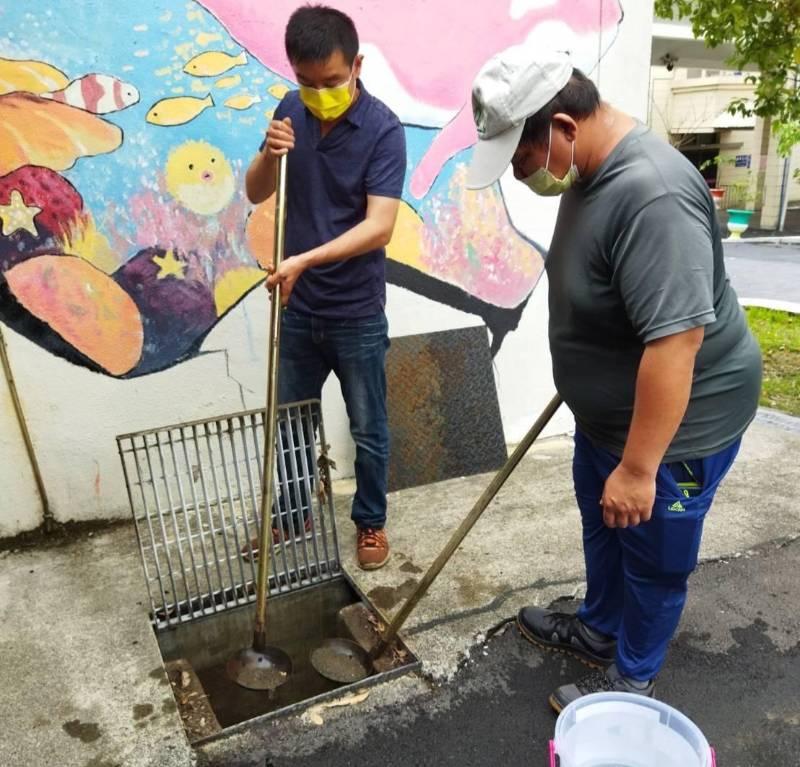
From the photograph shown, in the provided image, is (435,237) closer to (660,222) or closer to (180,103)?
(180,103)

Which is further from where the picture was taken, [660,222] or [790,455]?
[790,455]

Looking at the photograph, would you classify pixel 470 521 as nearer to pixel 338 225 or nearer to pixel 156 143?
pixel 338 225

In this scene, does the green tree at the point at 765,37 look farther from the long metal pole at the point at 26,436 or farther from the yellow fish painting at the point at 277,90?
the long metal pole at the point at 26,436

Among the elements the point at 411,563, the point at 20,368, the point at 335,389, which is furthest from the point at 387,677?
the point at 20,368

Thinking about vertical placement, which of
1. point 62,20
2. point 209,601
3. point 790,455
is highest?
point 62,20

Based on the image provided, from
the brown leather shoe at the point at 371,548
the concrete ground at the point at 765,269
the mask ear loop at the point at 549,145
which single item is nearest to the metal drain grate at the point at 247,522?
the brown leather shoe at the point at 371,548

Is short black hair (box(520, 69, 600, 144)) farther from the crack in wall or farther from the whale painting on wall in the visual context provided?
the crack in wall

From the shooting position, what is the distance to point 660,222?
4.99 feet

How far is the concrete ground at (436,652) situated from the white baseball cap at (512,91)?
1601 mm

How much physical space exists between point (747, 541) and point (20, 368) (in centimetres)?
325

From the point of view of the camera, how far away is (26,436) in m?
3.06

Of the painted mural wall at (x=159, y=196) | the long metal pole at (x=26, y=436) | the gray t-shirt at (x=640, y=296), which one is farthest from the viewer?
the long metal pole at (x=26, y=436)

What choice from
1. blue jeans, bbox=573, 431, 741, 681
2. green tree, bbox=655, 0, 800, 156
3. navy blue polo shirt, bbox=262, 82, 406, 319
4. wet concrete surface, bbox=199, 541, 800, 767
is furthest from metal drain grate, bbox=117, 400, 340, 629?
green tree, bbox=655, 0, 800, 156

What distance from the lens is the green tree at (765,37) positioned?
15.5 ft
